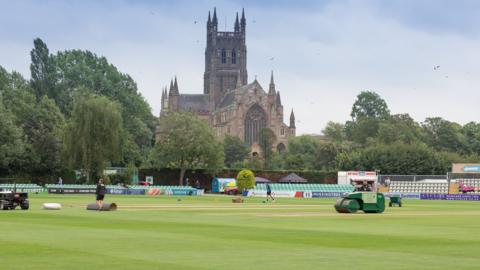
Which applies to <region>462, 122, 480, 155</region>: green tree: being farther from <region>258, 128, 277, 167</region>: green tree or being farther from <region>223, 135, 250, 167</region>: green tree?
<region>223, 135, 250, 167</region>: green tree

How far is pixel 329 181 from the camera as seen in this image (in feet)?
401

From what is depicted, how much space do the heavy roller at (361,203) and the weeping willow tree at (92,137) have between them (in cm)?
5967

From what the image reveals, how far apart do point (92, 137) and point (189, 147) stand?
1485 cm

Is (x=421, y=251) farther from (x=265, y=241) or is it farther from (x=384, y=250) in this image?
(x=265, y=241)

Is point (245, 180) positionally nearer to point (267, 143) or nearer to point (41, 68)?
point (41, 68)

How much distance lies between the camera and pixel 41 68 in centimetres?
13388

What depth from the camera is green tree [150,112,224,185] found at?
113 meters

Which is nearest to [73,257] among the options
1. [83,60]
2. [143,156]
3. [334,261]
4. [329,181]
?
[334,261]

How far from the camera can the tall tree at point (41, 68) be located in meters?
133

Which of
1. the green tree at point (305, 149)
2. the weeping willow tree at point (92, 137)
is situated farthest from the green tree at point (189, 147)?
the green tree at point (305, 149)

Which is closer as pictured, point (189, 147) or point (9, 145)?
point (9, 145)

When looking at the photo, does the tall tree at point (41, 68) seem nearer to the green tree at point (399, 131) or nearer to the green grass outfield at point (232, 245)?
the green tree at point (399, 131)

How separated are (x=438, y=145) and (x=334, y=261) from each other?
6708 inches

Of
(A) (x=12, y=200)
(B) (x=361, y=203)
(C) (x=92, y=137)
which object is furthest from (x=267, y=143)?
(A) (x=12, y=200)
